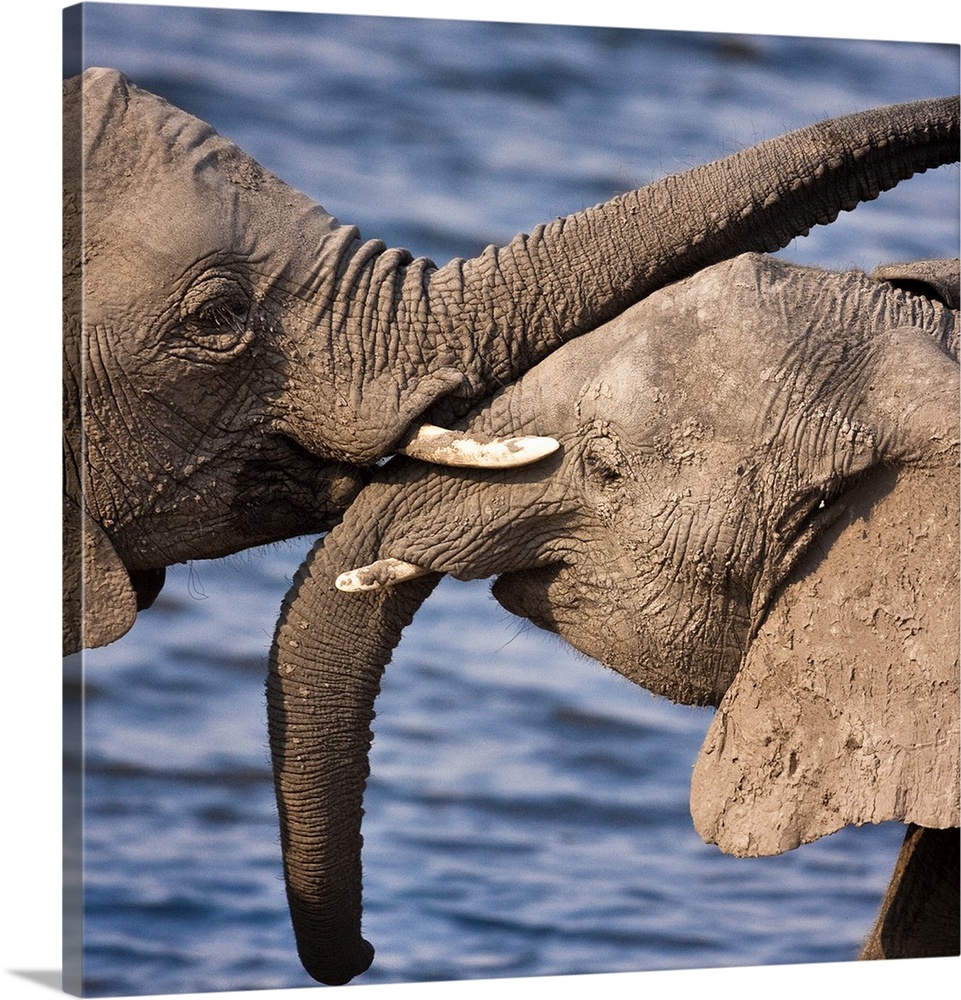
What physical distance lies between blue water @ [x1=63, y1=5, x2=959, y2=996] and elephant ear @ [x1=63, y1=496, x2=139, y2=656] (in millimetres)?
276

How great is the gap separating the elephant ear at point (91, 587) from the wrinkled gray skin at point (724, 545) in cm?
35

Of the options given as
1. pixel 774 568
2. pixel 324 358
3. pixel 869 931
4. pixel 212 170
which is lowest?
pixel 869 931

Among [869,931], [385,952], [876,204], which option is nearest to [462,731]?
[385,952]

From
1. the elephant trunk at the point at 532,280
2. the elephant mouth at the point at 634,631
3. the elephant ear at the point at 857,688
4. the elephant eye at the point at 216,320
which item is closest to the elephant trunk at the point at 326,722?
the elephant mouth at the point at 634,631

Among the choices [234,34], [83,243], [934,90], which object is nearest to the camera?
[83,243]

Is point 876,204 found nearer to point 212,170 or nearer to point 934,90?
point 934,90

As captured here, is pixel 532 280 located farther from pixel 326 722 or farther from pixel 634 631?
pixel 326 722

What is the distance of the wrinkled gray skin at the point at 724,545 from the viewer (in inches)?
173

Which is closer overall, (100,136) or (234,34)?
(100,136)

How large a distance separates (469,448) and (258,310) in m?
0.48

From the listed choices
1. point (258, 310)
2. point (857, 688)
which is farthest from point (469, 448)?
point (857, 688)
